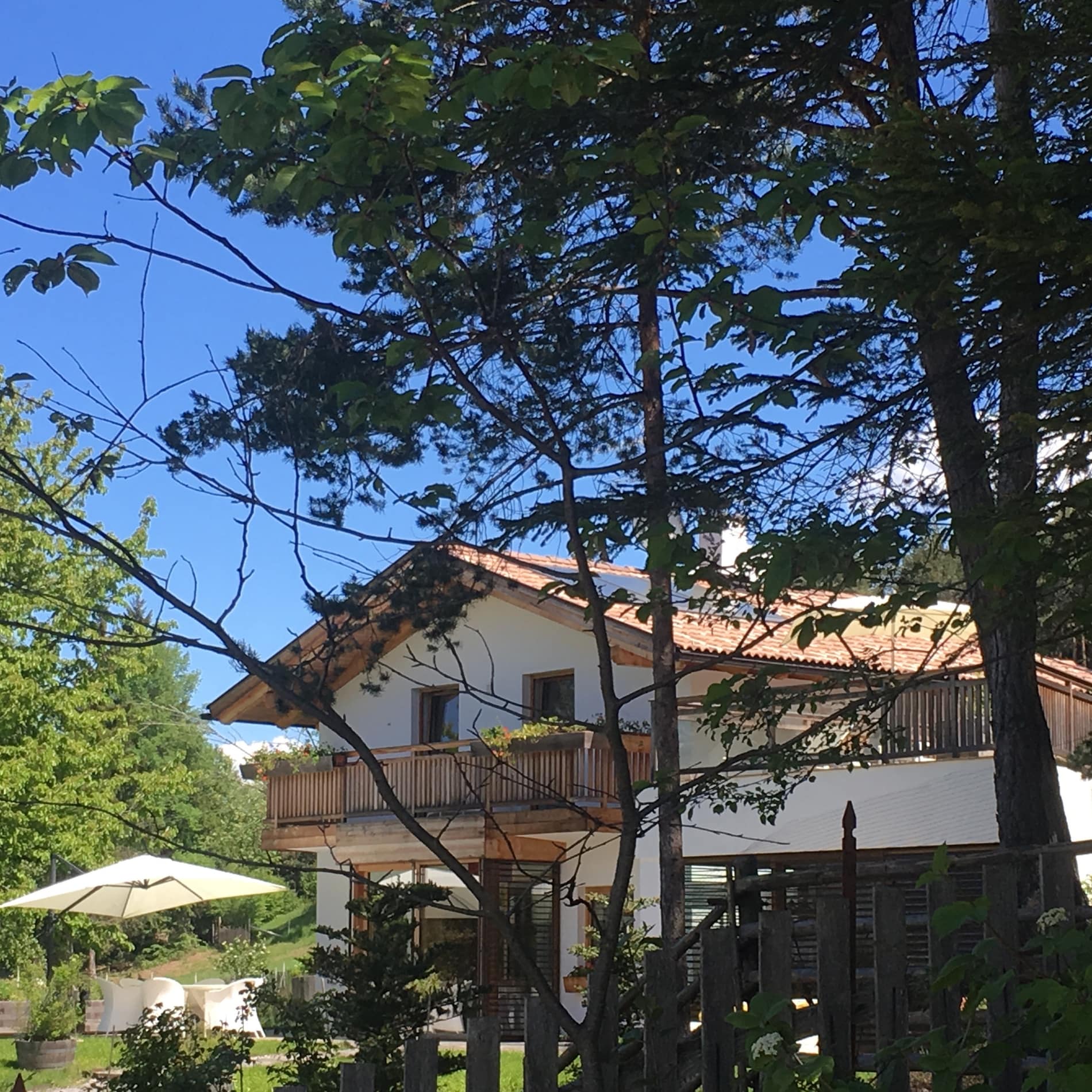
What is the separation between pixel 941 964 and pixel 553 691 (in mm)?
21239

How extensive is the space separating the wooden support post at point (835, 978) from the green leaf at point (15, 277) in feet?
8.85

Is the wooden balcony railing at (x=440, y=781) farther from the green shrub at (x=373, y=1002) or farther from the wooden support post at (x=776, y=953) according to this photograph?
the wooden support post at (x=776, y=953)

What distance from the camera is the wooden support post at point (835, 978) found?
399 cm

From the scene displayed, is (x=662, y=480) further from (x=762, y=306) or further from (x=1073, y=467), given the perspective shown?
(x=762, y=306)

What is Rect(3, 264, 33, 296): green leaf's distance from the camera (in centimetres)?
334

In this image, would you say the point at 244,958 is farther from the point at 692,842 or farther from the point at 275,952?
the point at 275,952

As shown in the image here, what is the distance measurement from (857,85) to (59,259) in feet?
25.7

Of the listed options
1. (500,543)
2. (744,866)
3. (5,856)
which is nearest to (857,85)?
(500,543)

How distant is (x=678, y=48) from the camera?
6945 millimetres

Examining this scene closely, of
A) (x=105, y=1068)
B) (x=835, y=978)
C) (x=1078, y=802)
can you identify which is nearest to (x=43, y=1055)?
(x=105, y=1068)

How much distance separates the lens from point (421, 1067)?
362cm

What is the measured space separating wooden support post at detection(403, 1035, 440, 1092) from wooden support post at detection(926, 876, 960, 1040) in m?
1.33

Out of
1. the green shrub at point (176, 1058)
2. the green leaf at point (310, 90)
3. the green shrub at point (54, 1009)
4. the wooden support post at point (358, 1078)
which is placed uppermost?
the green leaf at point (310, 90)

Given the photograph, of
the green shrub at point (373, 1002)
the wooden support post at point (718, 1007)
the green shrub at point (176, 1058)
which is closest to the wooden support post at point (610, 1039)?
the wooden support post at point (718, 1007)
